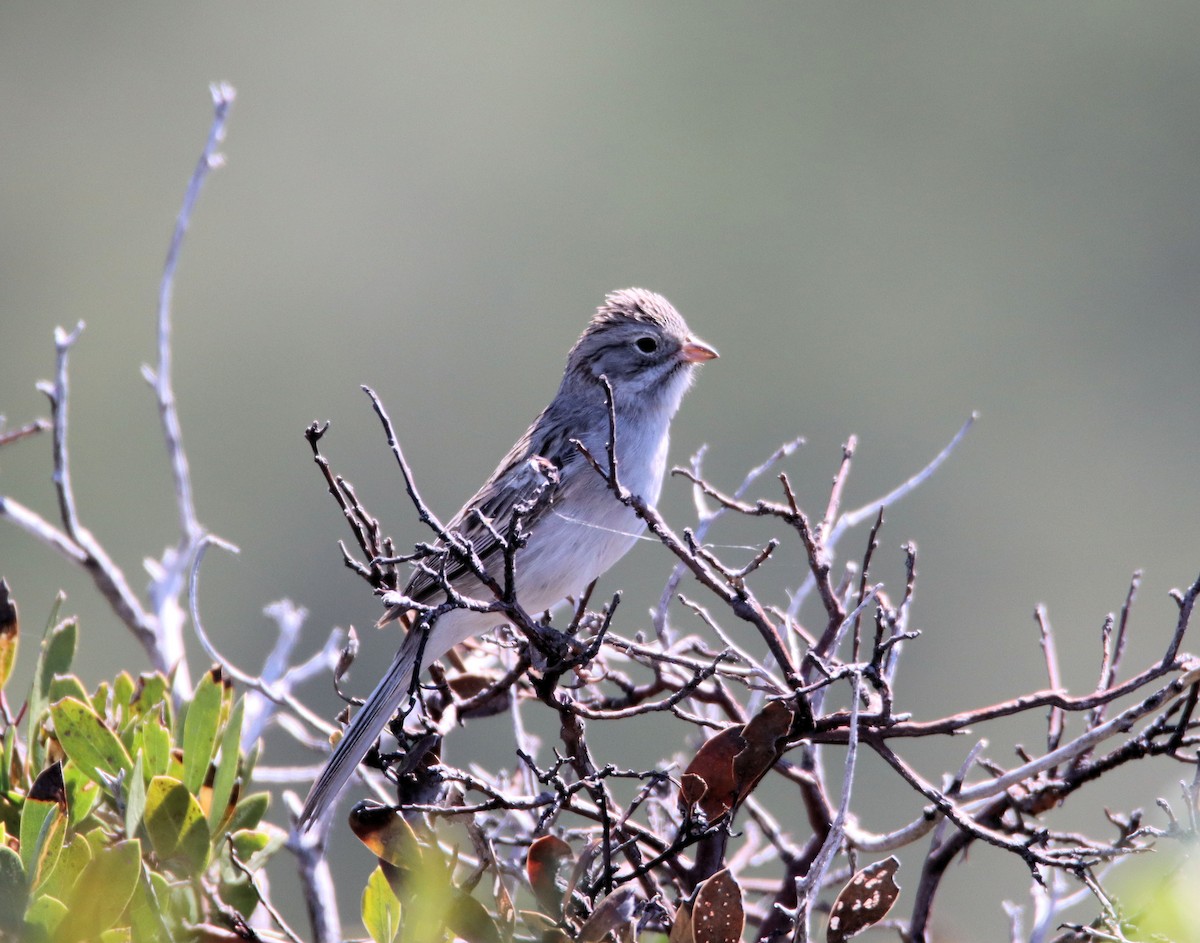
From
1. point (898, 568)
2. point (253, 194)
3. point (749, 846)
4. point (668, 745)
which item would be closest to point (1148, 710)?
point (749, 846)

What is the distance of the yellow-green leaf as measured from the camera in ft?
9.32

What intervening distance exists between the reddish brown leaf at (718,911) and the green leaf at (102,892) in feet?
3.10

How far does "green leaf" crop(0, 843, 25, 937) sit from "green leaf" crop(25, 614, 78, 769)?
63cm

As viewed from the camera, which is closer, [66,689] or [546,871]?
[546,871]

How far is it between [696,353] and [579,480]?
2.64 ft

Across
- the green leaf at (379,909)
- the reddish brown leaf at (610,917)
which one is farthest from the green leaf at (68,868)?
the reddish brown leaf at (610,917)

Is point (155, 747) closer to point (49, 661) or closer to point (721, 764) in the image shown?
point (49, 661)

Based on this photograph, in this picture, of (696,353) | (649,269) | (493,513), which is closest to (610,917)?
(493,513)

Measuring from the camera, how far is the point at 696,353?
535 centimetres

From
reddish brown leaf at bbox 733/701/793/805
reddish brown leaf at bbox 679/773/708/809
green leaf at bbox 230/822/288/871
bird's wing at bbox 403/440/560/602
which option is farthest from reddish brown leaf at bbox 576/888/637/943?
bird's wing at bbox 403/440/560/602

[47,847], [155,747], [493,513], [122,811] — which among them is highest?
[493,513]

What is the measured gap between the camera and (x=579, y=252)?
44.9m

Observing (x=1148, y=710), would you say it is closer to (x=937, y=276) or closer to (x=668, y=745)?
(x=668, y=745)

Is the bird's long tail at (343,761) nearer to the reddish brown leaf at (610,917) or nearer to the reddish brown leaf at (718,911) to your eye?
the reddish brown leaf at (610,917)
